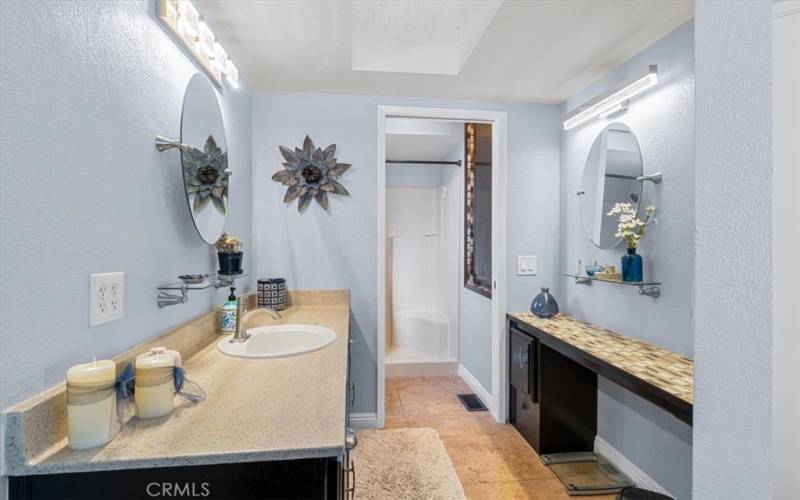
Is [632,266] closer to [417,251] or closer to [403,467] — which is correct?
[403,467]

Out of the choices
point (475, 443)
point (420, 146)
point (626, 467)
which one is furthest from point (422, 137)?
point (626, 467)

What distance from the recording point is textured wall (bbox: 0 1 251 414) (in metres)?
0.75

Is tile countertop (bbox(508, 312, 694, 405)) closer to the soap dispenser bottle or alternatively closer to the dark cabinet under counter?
the dark cabinet under counter

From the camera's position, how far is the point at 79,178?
3.01 feet

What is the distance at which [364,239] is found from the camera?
8.48 feet

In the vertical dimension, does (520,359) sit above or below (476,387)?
above

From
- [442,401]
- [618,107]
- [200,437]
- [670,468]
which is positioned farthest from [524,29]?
[442,401]

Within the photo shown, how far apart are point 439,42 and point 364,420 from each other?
239 centimetres

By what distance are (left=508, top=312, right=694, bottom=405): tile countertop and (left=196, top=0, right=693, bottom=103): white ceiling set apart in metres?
1.45

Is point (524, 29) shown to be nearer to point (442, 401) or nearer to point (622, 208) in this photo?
point (622, 208)

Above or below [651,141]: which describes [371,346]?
below

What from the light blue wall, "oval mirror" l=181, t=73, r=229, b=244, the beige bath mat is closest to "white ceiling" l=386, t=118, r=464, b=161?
the light blue wall

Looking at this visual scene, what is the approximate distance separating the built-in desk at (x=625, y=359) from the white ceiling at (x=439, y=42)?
145cm

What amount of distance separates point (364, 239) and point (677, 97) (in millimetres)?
1788
